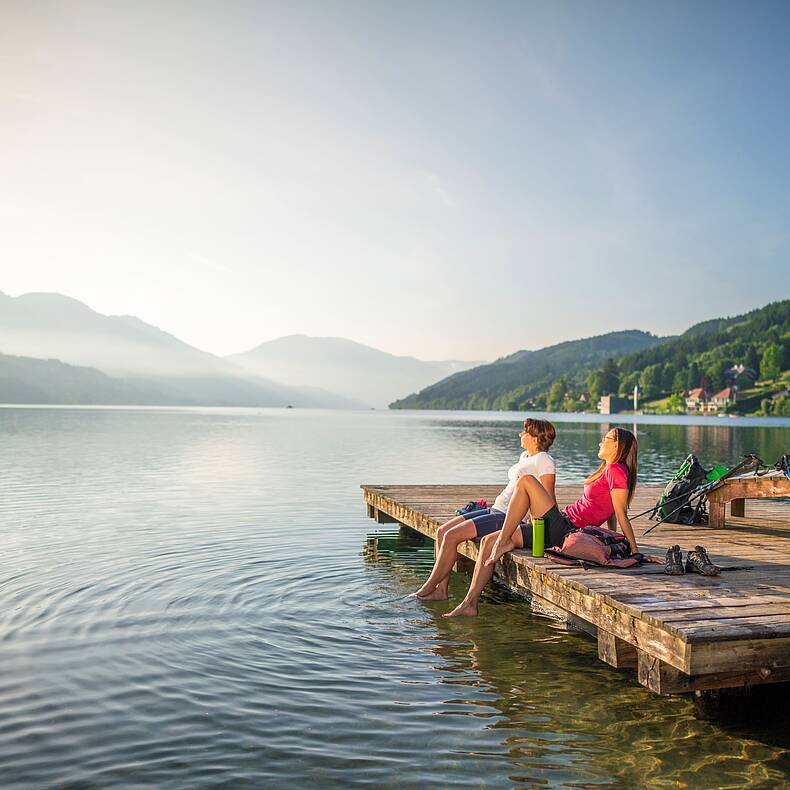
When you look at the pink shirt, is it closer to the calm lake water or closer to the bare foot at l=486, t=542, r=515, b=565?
the bare foot at l=486, t=542, r=515, b=565

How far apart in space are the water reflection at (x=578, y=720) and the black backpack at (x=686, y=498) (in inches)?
175

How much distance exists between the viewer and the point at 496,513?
10516mm

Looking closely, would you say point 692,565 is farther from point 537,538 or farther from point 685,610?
point 537,538

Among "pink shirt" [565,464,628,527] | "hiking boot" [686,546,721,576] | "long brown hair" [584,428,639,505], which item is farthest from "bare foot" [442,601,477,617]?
"hiking boot" [686,546,721,576]

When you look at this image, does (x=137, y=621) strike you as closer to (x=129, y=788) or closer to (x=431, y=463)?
(x=129, y=788)

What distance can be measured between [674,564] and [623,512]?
0.99 meters

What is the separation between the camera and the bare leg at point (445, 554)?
34.6 feet

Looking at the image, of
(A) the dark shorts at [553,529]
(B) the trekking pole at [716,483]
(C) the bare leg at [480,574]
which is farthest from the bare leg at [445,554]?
(B) the trekking pole at [716,483]

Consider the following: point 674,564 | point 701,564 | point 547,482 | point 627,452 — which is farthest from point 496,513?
point 701,564

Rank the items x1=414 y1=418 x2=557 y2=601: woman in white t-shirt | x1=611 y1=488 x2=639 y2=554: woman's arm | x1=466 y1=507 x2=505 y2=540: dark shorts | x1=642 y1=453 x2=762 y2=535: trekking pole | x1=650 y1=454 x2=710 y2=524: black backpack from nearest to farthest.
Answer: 1. x1=611 y1=488 x2=639 y2=554: woman's arm
2. x1=414 y1=418 x2=557 y2=601: woman in white t-shirt
3. x1=466 y1=507 x2=505 y2=540: dark shorts
4. x1=642 y1=453 x2=762 y2=535: trekking pole
5. x1=650 y1=454 x2=710 y2=524: black backpack

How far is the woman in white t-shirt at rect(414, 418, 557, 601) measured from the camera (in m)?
9.65

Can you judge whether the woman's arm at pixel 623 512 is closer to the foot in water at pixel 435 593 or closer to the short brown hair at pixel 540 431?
the short brown hair at pixel 540 431

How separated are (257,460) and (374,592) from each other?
3098 centimetres

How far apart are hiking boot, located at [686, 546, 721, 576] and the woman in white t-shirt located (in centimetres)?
189
